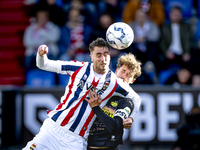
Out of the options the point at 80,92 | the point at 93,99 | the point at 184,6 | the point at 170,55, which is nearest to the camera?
the point at 93,99

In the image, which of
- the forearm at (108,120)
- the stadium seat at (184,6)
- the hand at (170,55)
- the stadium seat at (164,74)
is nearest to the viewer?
the forearm at (108,120)

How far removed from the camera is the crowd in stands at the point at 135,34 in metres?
8.50

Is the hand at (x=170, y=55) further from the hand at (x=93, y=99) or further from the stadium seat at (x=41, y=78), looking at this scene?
the hand at (x=93, y=99)

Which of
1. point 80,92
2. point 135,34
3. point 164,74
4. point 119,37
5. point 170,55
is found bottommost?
point 164,74

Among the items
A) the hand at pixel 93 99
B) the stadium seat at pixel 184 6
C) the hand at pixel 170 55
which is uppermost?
the stadium seat at pixel 184 6

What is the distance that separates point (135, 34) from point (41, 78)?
2.83 metres

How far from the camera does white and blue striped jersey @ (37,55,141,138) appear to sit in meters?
4.39

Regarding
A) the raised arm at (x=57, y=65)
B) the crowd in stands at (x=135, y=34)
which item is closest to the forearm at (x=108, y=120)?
the raised arm at (x=57, y=65)

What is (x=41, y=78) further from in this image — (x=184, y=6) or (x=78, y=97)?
(x=184, y=6)

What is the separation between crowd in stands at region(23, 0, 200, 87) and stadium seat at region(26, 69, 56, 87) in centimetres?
20

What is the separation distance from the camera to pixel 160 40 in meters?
8.94

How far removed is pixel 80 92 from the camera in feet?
14.4

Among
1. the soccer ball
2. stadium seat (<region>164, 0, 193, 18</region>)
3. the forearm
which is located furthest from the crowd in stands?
the forearm

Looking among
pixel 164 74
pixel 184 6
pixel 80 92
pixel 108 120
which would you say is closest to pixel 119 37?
pixel 80 92
